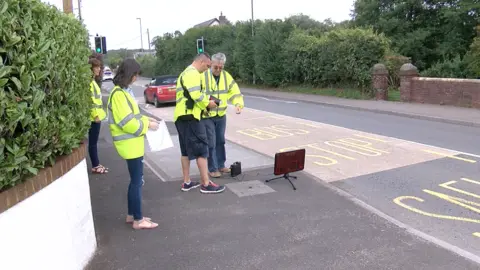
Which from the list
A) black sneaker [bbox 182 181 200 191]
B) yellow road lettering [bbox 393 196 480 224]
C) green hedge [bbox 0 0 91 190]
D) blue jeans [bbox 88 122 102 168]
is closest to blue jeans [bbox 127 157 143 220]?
green hedge [bbox 0 0 91 190]

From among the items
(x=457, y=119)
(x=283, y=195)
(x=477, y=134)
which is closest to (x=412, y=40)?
(x=457, y=119)

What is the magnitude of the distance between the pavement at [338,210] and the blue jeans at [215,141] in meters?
0.38

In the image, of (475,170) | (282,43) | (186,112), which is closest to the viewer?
(186,112)

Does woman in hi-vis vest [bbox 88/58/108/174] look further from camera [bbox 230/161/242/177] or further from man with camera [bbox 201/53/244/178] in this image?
camera [bbox 230/161/242/177]

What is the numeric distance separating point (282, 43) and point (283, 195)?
2368cm

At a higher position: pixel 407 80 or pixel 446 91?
pixel 407 80

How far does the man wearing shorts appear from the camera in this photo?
546cm

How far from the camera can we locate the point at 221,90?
6586mm

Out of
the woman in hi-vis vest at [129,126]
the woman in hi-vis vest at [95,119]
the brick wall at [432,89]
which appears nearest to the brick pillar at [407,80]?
the brick wall at [432,89]

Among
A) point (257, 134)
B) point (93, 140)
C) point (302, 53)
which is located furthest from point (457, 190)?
point (302, 53)

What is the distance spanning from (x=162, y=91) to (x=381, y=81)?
9563 millimetres

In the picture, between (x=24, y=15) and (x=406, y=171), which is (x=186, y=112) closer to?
(x=24, y=15)

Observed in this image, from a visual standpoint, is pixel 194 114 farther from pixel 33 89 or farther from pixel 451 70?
pixel 451 70

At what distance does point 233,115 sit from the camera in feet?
51.6
